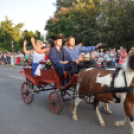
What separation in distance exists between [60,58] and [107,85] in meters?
1.74

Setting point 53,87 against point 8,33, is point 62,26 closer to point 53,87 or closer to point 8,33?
point 8,33

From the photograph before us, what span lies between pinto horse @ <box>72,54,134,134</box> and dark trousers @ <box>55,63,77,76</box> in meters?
0.54

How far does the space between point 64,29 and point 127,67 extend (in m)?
31.5

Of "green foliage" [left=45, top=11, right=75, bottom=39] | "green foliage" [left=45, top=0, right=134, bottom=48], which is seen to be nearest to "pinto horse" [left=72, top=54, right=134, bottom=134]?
"green foliage" [left=45, top=0, right=134, bottom=48]

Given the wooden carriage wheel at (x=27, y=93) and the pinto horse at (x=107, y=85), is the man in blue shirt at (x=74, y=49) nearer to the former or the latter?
the pinto horse at (x=107, y=85)

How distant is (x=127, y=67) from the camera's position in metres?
3.54

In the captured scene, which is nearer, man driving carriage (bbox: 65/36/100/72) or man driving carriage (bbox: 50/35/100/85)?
man driving carriage (bbox: 50/35/100/85)

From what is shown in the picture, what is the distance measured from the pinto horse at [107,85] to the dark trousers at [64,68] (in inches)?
21.2

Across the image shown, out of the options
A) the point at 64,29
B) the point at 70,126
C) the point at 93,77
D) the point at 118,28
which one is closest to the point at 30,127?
the point at 70,126

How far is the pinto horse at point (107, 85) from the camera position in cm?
351

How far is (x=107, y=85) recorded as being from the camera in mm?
3852

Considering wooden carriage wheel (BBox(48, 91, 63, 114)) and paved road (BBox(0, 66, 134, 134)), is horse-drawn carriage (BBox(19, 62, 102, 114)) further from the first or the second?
paved road (BBox(0, 66, 134, 134))

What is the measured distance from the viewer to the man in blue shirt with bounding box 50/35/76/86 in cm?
488

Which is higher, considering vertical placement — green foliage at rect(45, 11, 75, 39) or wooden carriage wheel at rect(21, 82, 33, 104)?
green foliage at rect(45, 11, 75, 39)
